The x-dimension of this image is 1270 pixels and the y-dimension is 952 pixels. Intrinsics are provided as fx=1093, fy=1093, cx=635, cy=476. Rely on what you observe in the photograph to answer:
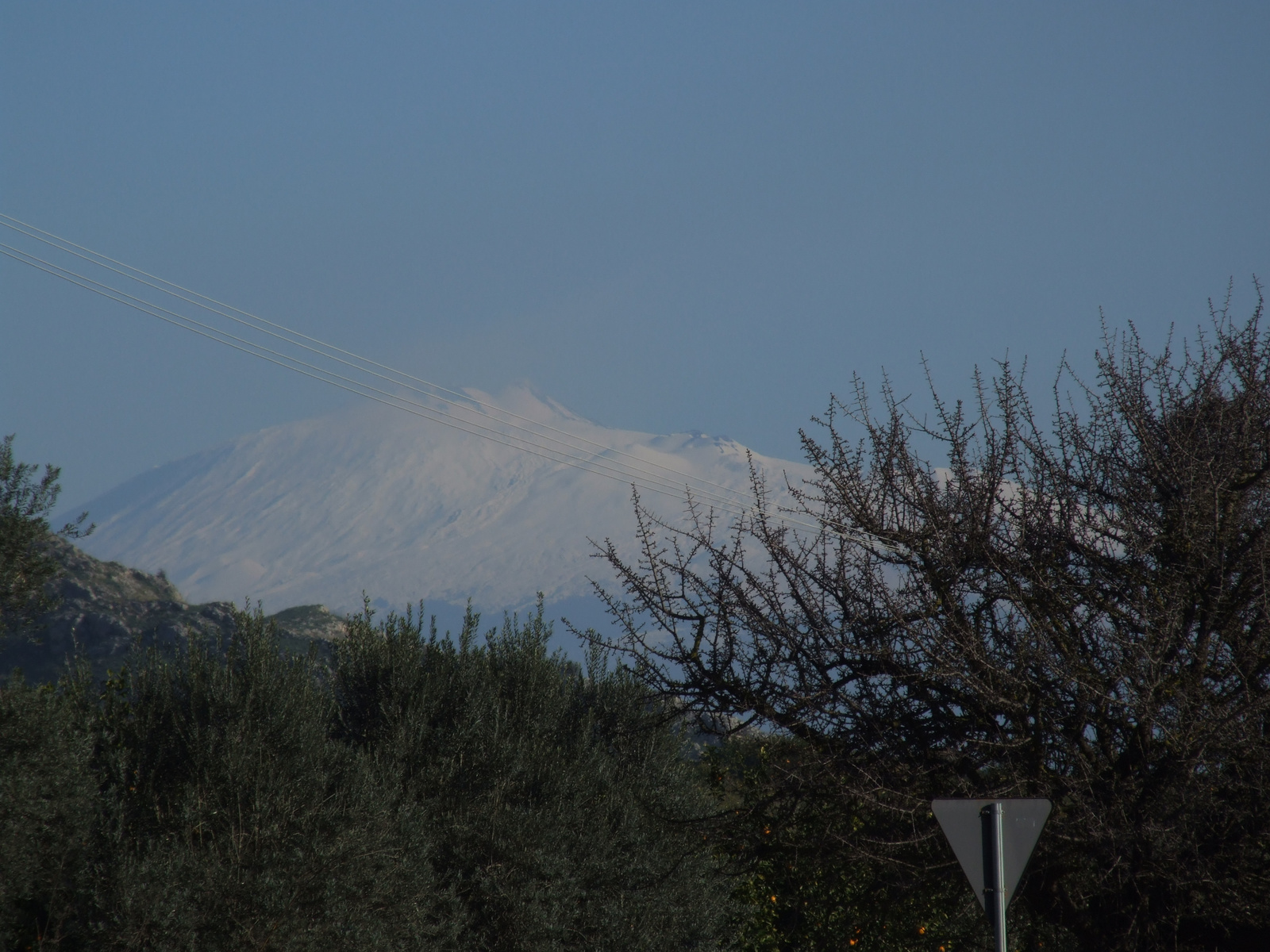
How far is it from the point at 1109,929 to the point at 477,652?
36.6ft

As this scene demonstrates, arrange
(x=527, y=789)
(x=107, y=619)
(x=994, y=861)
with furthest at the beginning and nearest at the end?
(x=107, y=619) < (x=527, y=789) < (x=994, y=861)

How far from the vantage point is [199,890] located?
36.0ft

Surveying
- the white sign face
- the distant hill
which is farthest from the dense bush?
the distant hill

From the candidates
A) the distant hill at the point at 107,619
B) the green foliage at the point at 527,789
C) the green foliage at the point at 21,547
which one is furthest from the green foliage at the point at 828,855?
the distant hill at the point at 107,619

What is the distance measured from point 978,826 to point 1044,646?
1.53 metres

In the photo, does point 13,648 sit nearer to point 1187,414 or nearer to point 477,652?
point 477,652

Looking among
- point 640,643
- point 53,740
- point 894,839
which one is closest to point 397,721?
point 53,740

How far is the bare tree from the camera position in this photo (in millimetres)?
6785

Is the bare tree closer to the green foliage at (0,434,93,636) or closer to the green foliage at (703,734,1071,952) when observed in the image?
the green foliage at (703,734,1071,952)

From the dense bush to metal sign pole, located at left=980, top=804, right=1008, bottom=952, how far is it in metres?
3.53

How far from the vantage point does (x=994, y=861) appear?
561 centimetres

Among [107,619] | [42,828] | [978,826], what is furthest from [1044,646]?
[107,619]

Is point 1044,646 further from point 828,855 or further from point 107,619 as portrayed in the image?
point 107,619

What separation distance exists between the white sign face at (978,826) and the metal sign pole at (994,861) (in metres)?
0.02
